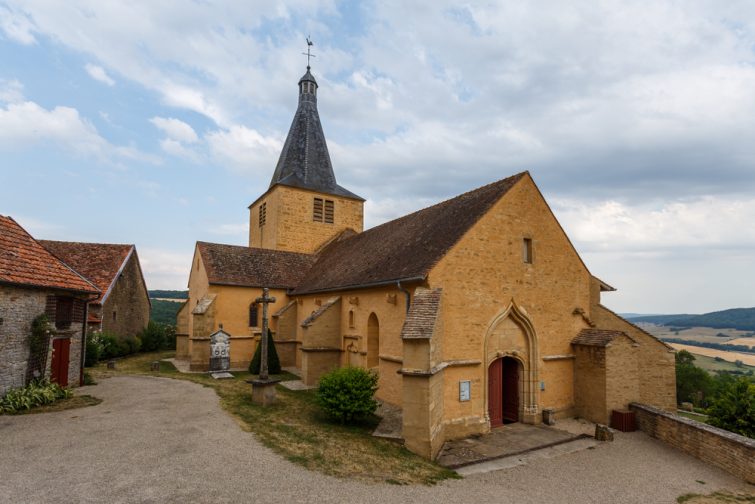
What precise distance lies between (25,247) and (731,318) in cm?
21190

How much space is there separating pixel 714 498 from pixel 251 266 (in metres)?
23.0

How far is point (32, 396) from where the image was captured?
12797mm

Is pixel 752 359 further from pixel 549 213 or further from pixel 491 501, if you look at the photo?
pixel 491 501

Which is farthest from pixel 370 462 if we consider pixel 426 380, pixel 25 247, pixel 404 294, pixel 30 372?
pixel 25 247

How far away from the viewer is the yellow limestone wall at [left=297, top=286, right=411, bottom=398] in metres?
14.6

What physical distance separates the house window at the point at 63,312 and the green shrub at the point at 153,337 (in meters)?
16.4

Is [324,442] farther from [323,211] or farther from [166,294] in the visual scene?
[166,294]

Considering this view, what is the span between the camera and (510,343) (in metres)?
14.3

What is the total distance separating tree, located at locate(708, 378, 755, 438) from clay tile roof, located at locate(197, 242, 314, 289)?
20.4 meters

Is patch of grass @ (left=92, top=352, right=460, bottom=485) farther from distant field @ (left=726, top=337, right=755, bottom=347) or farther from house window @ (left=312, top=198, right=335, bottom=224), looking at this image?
distant field @ (left=726, top=337, right=755, bottom=347)

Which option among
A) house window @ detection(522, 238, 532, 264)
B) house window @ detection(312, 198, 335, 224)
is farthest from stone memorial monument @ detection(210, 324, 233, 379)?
house window @ detection(522, 238, 532, 264)

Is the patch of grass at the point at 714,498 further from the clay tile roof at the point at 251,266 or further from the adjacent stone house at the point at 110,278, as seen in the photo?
the adjacent stone house at the point at 110,278

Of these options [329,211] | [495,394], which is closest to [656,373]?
[495,394]

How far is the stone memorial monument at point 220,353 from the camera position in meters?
21.5
